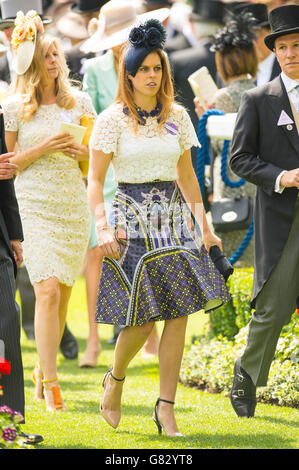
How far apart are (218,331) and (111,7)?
2.67 meters

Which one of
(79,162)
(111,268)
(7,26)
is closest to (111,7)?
(7,26)

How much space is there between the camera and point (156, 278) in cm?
534

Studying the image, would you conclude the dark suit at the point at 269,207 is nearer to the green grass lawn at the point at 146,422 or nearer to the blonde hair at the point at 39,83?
the green grass lawn at the point at 146,422

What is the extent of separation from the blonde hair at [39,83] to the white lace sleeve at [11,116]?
4 cm

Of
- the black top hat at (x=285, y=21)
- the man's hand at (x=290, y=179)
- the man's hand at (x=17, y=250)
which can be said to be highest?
the black top hat at (x=285, y=21)

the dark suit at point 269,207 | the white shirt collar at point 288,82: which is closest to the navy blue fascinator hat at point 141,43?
the dark suit at point 269,207

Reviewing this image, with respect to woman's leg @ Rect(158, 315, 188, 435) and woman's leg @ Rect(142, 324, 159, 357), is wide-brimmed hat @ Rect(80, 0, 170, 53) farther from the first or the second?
woman's leg @ Rect(158, 315, 188, 435)

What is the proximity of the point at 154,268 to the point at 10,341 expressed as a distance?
867mm

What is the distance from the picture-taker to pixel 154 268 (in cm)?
535

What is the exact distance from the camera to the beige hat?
10586 millimetres

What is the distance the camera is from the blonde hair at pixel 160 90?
18.1ft

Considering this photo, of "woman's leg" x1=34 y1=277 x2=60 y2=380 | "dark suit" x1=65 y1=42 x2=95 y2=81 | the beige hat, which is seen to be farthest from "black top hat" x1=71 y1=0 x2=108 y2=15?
"woman's leg" x1=34 y1=277 x2=60 y2=380

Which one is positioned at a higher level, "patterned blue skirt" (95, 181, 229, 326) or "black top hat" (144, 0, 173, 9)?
"black top hat" (144, 0, 173, 9)
